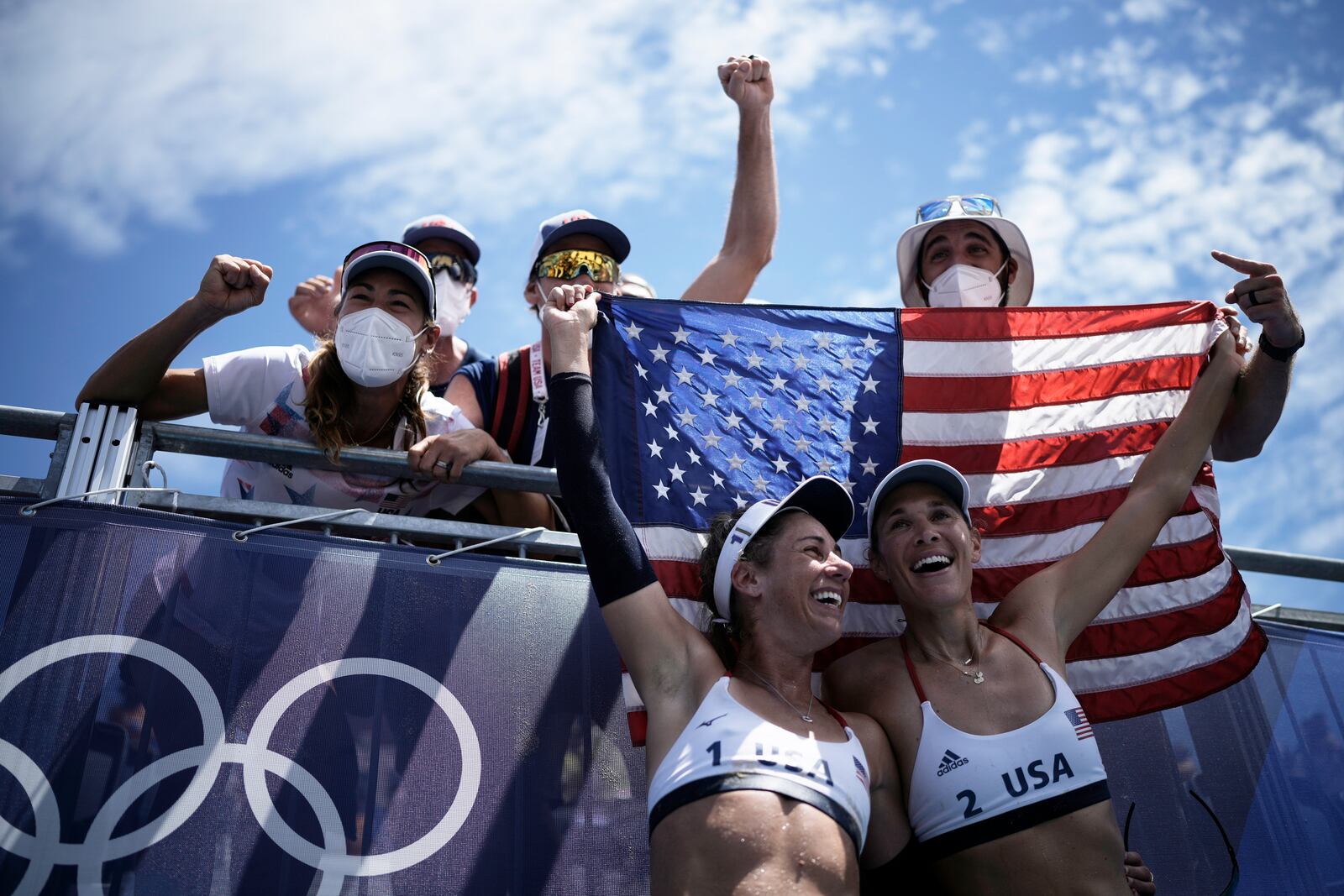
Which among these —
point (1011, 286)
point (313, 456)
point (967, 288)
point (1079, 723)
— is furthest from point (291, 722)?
point (1011, 286)

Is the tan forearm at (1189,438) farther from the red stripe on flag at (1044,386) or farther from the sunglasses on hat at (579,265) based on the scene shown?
the sunglasses on hat at (579,265)

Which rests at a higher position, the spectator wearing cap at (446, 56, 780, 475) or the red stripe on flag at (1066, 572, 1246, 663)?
the spectator wearing cap at (446, 56, 780, 475)

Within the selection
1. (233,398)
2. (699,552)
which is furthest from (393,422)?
(699,552)

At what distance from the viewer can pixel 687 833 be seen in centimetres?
311

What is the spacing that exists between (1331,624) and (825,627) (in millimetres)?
3108

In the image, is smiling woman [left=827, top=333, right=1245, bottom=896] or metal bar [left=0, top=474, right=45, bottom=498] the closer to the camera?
smiling woman [left=827, top=333, right=1245, bottom=896]

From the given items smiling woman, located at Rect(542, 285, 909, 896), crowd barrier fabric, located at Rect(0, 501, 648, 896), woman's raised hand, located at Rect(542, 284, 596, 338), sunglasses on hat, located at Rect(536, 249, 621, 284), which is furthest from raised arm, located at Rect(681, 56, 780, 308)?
crowd barrier fabric, located at Rect(0, 501, 648, 896)

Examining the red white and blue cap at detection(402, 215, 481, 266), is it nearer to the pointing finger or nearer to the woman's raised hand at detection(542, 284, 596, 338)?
the woman's raised hand at detection(542, 284, 596, 338)

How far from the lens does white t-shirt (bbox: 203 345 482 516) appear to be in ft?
13.9

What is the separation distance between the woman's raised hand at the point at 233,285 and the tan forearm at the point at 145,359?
0.13ft

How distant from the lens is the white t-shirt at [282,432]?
4.24 meters

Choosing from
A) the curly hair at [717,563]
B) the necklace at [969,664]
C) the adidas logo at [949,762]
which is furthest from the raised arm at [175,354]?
the adidas logo at [949,762]

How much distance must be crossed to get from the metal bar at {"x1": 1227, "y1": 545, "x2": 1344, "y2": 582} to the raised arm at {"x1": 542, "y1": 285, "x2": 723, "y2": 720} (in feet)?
9.50

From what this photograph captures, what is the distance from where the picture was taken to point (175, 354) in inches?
158
